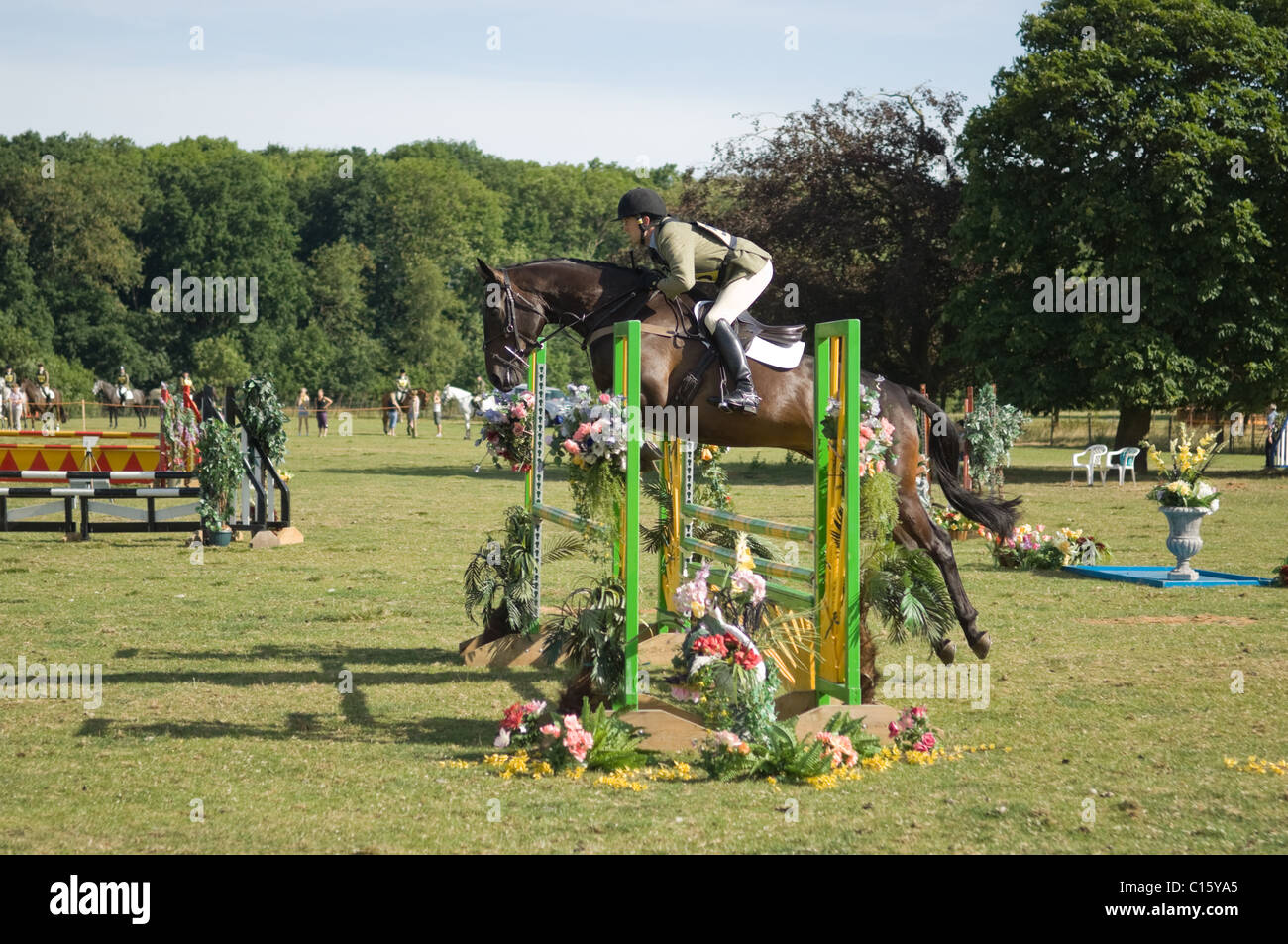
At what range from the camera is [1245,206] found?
87.5ft

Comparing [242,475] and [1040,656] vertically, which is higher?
[242,475]

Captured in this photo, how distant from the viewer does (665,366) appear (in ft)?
23.6

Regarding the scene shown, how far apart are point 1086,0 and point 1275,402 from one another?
10279 mm

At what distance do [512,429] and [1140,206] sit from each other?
22698 millimetres

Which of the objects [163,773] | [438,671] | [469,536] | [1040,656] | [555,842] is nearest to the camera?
[555,842]

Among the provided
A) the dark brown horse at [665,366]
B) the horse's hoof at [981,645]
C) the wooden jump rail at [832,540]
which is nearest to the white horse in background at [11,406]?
the dark brown horse at [665,366]

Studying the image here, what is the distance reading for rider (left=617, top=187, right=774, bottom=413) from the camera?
22.9 ft

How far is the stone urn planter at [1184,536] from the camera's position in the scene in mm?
12117

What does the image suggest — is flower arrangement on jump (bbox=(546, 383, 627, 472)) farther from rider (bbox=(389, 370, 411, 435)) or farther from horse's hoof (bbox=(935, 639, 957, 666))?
rider (bbox=(389, 370, 411, 435))

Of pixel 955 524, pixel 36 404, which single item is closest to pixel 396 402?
pixel 36 404

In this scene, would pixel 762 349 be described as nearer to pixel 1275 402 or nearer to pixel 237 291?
pixel 1275 402

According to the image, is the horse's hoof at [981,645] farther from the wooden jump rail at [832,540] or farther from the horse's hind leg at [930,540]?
the wooden jump rail at [832,540]

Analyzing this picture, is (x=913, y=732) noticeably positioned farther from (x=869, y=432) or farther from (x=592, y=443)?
(x=592, y=443)

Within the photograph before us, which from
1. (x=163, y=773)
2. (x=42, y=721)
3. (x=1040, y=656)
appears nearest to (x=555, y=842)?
(x=163, y=773)
